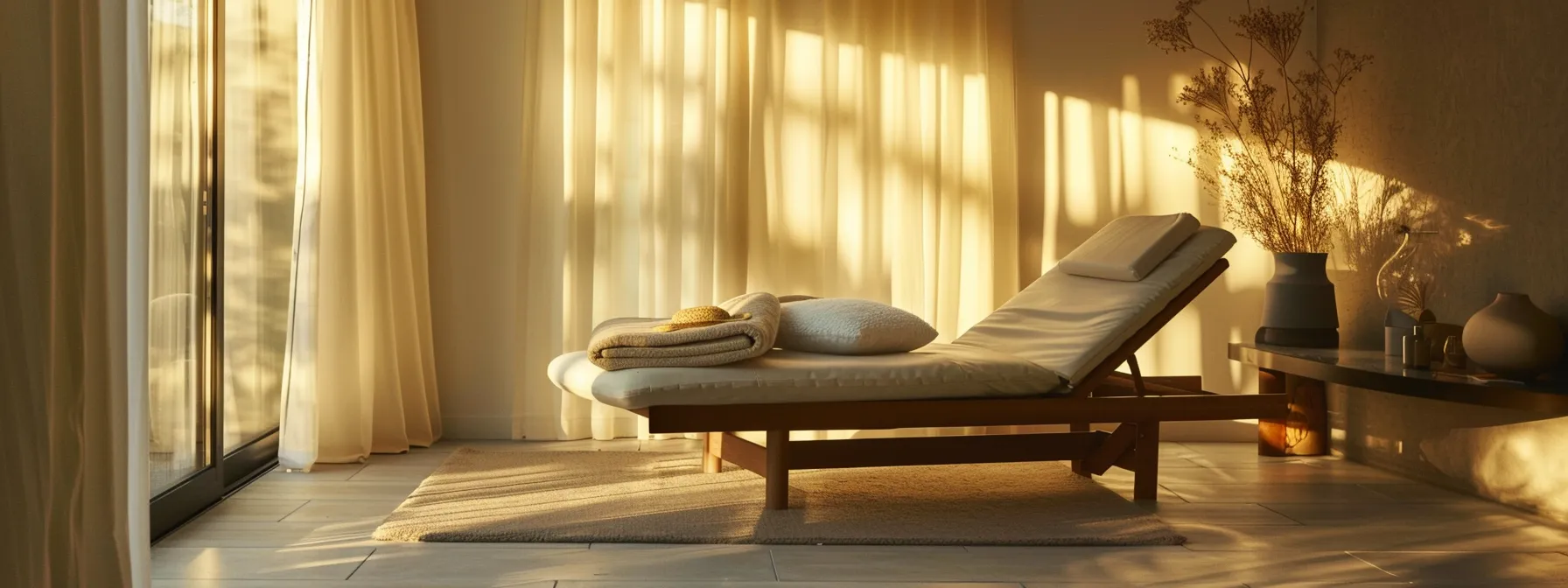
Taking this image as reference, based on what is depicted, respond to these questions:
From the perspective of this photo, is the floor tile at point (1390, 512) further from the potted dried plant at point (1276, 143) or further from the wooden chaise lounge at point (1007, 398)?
the potted dried plant at point (1276, 143)

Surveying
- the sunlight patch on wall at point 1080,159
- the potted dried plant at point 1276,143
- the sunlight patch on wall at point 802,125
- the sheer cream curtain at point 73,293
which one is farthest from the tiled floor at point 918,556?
the sunlight patch on wall at point 802,125

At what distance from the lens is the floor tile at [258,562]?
262 centimetres

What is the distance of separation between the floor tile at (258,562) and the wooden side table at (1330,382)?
2662 millimetres

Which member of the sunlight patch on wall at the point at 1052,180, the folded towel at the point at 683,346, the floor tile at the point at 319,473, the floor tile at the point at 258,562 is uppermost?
the sunlight patch on wall at the point at 1052,180

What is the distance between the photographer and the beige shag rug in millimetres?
2984

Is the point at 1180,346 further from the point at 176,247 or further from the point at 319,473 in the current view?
the point at 176,247

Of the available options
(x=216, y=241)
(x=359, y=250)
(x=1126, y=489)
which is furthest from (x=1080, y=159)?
(x=216, y=241)

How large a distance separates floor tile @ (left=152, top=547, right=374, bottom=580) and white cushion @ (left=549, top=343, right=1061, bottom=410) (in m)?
0.67

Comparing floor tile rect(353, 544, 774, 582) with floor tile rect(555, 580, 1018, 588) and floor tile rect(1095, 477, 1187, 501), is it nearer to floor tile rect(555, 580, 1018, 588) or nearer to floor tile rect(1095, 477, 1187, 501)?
floor tile rect(555, 580, 1018, 588)

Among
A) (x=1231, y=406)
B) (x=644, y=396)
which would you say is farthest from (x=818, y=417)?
(x=1231, y=406)

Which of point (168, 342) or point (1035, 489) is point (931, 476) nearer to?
point (1035, 489)

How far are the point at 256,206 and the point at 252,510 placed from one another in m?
0.91

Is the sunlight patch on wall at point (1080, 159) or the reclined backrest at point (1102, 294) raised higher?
the sunlight patch on wall at point (1080, 159)

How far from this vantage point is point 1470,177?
3812 millimetres
